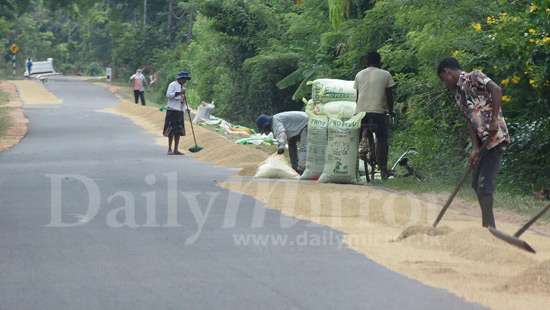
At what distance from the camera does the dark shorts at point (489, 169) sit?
1058 centimetres

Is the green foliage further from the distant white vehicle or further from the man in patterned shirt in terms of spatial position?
the distant white vehicle

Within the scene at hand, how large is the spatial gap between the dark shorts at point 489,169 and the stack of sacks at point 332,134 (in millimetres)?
4925

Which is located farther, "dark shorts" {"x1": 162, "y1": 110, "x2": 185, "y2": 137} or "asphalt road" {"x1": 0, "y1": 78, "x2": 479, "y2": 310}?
"dark shorts" {"x1": 162, "y1": 110, "x2": 185, "y2": 137}

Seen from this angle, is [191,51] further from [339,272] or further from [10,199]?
[339,272]

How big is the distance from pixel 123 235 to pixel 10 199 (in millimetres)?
3915

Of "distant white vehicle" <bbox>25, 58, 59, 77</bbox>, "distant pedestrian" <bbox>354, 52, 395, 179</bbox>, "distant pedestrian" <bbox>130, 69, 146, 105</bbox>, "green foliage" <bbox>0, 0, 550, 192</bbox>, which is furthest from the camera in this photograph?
"distant white vehicle" <bbox>25, 58, 59, 77</bbox>

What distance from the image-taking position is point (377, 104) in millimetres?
15906

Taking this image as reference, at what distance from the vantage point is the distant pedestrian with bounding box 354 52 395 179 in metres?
15.9

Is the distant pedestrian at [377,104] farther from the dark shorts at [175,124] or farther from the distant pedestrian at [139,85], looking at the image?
the distant pedestrian at [139,85]

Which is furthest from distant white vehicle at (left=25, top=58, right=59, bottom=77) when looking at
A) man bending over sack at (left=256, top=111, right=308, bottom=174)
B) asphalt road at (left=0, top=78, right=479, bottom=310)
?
man bending over sack at (left=256, top=111, right=308, bottom=174)

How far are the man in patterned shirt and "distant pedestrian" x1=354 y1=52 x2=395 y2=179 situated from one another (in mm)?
5029

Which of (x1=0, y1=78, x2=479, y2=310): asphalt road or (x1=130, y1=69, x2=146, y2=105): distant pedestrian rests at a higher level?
(x1=0, y1=78, x2=479, y2=310): asphalt road

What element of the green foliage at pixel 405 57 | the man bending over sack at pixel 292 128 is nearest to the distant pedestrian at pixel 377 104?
the green foliage at pixel 405 57

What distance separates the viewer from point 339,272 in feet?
28.3
